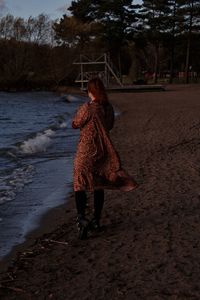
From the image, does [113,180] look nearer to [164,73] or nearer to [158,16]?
[158,16]

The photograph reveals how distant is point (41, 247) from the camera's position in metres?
6.16

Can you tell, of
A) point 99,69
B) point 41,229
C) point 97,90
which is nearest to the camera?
point 97,90

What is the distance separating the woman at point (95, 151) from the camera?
625 cm

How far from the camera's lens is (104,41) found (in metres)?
73.6

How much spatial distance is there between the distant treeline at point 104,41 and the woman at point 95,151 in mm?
63341

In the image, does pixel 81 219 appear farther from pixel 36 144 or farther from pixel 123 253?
pixel 36 144

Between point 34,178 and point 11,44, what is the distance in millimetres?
83642

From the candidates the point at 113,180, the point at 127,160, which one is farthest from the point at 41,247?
the point at 127,160

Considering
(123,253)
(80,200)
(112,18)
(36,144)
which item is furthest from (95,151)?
(112,18)

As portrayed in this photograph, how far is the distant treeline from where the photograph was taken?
70938 millimetres

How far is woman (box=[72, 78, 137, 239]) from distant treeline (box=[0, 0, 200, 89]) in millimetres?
63341

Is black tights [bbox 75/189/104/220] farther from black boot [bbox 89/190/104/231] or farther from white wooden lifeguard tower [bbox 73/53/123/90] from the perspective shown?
white wooden lifeguard tower [bbox 73/53/123/90]

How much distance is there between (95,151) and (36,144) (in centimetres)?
1145

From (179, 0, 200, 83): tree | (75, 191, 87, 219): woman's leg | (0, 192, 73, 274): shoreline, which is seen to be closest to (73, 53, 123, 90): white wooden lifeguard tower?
(179, 0, 200, 83): tree
